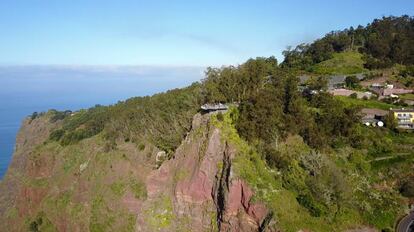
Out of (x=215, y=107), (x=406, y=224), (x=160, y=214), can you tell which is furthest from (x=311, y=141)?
Result: (x=160, y=214)

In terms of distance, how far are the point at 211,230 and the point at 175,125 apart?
48.5ft

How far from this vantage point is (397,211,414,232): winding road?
29.5 meters

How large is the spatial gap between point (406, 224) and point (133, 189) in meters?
27.8

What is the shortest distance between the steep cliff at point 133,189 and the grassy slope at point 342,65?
3189 centimetres

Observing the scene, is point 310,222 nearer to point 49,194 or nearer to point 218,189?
point 218,189

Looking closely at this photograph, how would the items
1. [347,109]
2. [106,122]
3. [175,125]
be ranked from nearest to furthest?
[347,109] < [175,125] < [106,122]

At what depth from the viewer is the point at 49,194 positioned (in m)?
57.9

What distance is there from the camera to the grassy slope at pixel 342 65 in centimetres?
6731

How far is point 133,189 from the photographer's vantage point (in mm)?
47594

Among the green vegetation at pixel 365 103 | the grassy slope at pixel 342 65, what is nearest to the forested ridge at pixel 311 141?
the green vegetation at pixel 365 103

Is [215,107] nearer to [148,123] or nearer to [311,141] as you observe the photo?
[311,141]

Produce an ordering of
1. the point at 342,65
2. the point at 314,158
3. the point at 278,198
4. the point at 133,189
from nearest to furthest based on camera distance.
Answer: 1. the point at 278,198
2. the point at 314,158
3. the point at 133,189
4. the point at 342,65

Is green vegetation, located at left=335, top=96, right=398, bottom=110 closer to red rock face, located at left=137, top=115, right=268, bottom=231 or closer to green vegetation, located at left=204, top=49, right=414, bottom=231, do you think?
green vegetation, located at left=204, top=49, right=414, bottom=231

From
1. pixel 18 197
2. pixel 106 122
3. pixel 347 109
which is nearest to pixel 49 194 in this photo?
pixel 18 197
